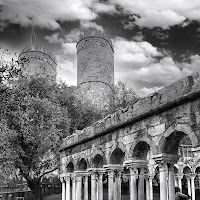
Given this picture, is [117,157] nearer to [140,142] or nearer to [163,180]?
[140,142]

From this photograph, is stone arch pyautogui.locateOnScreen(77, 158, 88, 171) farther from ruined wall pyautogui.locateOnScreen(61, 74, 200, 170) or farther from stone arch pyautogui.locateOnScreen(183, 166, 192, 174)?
stone arch pyautogui.locateOnScreen(183, 166, 192, 174)

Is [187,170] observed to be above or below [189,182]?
above

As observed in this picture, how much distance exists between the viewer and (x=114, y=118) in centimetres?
1206

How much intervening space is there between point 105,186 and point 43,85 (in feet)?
30.3

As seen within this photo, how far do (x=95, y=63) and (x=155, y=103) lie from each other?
3588 centimetres

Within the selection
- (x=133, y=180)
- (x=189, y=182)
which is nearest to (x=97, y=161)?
(x=133, y=180)

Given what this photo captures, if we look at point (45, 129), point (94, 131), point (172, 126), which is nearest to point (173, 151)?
point (172, 126)

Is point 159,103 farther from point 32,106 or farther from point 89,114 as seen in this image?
point 89,114

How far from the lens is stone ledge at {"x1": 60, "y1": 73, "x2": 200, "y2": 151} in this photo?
330 inches

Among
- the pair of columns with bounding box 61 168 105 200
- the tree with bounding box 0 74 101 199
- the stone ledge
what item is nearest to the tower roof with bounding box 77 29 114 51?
the tree with bounding box 0 74 101 199

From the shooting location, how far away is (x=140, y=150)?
10.7 meters

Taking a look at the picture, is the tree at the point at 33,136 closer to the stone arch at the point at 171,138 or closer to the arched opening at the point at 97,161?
the arched opening at the point at 97,161

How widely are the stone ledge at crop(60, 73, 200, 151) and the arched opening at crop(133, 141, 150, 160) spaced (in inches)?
32.4

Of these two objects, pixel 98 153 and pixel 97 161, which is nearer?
pixel 98 153
